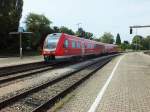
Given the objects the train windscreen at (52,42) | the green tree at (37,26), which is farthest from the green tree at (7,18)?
the train windscreen at (52,42)

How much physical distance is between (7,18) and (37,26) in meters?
30.4

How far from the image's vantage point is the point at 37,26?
9800 cm

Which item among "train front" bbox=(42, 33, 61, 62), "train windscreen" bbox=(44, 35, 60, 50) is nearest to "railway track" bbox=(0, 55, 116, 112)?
"train front" bbox=(42, 33, 61, 62)

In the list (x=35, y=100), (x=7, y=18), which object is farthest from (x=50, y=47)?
(x=7, y=18)

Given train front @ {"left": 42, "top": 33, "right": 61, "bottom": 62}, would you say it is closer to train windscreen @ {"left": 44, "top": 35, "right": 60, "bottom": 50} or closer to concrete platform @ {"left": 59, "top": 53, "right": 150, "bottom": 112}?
train windscreen @ {"left": 44, "top": 35, "right": 60, "bottom": 50}

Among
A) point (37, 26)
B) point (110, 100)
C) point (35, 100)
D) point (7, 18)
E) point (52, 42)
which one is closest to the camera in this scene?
point (110, 100)

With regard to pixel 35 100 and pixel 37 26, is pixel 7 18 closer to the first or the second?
pixel 37 26

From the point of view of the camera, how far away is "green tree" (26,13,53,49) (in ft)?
295

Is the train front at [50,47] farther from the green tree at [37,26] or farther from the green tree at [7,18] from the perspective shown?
the green tree at [37,26]

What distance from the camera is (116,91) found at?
48.2 ft

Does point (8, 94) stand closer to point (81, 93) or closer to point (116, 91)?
point (81, 93)

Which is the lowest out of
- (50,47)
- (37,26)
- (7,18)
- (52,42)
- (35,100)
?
(35,100)

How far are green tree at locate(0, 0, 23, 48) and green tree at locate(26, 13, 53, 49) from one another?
46.0 ft

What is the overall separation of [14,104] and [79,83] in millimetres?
6623
